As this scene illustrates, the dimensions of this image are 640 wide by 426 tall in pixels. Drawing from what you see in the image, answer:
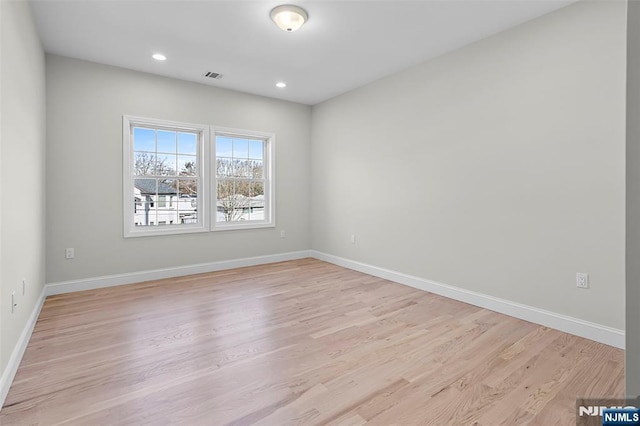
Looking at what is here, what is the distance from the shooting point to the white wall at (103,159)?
146 inches

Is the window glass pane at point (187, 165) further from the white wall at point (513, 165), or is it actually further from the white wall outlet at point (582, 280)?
the white wall outlet at point (582, 280)

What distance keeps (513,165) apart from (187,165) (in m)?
4.11

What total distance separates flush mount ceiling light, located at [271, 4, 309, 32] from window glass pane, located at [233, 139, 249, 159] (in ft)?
8.25

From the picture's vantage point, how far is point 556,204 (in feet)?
9.13

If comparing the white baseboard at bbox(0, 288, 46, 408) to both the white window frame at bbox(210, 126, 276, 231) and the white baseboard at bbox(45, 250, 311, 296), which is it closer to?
the white baseboard at bbox(45, 250, 311, 296)

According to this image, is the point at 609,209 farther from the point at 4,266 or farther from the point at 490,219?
the point at 4,266

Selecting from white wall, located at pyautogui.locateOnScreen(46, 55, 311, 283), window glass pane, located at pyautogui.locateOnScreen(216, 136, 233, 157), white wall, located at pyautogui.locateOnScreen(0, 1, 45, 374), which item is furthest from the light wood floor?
window glass pane, located at pyautogui.locateOnScreen(216, 136, 233, 157)

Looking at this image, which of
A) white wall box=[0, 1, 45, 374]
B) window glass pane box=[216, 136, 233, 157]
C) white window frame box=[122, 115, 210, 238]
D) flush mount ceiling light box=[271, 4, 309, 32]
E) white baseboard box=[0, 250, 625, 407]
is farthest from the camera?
window glass pane box=[216, 136, 233, 157]

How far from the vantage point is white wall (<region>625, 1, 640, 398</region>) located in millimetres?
538

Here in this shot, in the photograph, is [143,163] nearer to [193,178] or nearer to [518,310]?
[193,178]

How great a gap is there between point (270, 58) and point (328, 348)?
319cm

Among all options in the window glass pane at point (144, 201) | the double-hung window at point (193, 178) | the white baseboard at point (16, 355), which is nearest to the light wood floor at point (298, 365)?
the white baseboard at point (16, 355)

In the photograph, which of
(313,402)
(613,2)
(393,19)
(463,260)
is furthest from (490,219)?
(313,402)

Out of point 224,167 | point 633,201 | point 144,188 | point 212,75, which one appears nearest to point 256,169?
point 224,167
